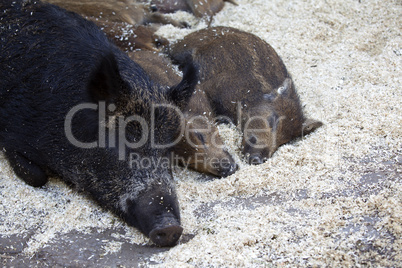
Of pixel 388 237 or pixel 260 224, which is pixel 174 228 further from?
pixel 388 237

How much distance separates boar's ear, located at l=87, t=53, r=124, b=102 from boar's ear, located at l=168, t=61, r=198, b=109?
468mm

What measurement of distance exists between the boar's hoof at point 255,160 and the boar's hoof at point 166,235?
1445 millimetres

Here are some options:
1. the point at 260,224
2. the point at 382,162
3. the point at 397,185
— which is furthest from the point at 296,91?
the point at 260,224

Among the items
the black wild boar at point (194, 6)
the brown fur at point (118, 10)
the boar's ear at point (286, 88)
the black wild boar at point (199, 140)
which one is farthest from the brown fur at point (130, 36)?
the boar's ear at point (286, 88)

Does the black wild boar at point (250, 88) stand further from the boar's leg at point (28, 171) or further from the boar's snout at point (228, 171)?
the boar's leg at point (28, 171)

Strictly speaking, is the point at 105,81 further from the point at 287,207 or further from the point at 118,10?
the point at 118,10

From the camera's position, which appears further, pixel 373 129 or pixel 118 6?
pixel 118 6

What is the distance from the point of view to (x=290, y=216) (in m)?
2.99

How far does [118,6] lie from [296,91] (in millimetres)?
2705

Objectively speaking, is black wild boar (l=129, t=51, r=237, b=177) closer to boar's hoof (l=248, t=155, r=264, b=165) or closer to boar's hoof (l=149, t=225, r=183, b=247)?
boar's hoof (l=248, t=155, r=264, b=165)

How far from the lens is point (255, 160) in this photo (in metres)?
4.11

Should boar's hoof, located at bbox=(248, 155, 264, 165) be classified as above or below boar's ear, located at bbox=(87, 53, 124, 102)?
below

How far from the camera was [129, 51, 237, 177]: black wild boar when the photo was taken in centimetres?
405

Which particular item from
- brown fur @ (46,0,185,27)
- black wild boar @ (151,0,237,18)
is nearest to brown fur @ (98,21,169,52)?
brown fur @ (46,0,185,27)
